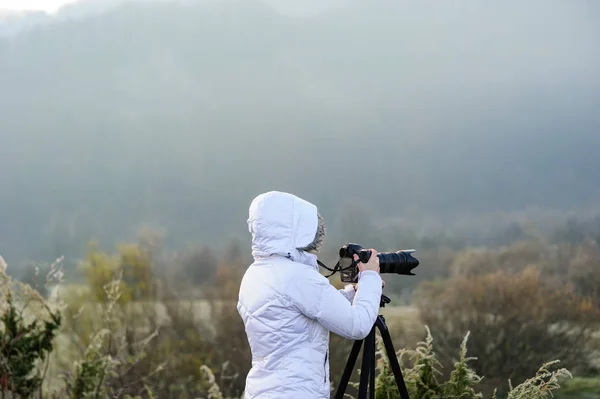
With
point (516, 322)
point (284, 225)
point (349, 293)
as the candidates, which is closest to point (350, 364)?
point (349, 293)

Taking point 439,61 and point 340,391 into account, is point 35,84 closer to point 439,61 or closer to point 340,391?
point 439,61

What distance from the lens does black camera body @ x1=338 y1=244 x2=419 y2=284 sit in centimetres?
191

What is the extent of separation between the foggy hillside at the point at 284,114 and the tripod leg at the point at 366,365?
131 inches

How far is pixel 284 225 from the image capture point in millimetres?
1800

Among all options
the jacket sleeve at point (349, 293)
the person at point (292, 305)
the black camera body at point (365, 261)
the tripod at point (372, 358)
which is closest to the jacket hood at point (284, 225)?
the person at point (292, 305)

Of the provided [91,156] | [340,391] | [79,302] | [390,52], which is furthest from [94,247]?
[340,391]

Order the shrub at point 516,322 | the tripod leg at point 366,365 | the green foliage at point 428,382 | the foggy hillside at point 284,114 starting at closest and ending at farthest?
the tripod leg at point 366,365, the green foliage at point 428,382, the shrub at point 516,322, the foggy hillside at point 284,114

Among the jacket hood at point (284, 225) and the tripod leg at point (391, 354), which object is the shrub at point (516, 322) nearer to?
the tripod leg at point (391, 354)

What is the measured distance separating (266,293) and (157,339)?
4263 millimetres

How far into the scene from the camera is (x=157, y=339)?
576 cm

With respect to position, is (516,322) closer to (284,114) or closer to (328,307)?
(284,114)

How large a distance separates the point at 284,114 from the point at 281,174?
56 centimetres

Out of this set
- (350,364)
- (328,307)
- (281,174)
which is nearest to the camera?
(328,307)

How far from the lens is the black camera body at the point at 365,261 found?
1.91 m
